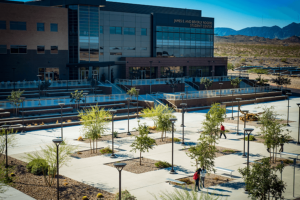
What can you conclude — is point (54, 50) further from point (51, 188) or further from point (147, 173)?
point (51, 188)

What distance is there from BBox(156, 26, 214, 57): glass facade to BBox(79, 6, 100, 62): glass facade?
1378 centimetres

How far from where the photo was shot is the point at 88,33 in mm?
55344

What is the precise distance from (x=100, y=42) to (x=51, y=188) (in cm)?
4312

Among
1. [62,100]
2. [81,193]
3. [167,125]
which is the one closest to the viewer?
[81,193]

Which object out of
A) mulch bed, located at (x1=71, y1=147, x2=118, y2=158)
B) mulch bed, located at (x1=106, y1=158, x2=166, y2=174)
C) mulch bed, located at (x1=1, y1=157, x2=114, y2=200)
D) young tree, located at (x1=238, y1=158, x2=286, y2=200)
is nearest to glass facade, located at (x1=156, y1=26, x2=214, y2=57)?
mulch bed, located at (x1=71, y1=147, x2=118, y2=158)

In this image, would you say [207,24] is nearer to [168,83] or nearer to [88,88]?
[168,83]

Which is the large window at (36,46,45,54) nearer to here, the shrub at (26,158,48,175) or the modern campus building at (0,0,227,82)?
→ the modern campus building at (0,0,227,82)

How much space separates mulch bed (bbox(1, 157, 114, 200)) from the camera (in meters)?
16.4

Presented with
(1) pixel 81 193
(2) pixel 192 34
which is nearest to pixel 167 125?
(1) pixel 81 193

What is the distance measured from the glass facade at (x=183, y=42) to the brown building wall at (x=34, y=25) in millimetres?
19316

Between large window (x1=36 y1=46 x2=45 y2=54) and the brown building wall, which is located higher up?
the brown building wall

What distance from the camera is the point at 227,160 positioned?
22.6 meters

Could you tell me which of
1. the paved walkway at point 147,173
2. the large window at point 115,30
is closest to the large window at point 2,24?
the large window at point 115,30

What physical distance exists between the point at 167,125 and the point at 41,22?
32515mm
